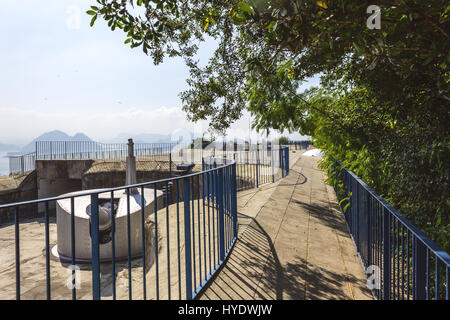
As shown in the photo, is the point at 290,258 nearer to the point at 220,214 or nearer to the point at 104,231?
the point at 220,214

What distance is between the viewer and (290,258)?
4.46 metres

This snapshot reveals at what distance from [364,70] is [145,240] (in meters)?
6.23

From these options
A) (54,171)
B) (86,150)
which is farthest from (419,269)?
(86,150)

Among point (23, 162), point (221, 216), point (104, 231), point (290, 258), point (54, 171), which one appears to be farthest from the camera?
point (23, 162)

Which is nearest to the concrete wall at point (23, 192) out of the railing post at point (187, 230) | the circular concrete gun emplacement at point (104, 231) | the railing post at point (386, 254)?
the circular concrete gun emplacement at point (104, 231)

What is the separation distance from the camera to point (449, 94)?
3369 millimetres

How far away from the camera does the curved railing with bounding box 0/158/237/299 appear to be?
200 cm

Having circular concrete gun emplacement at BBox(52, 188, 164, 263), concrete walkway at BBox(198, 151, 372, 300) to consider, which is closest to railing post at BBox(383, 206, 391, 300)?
concrete walkway at BBox(198, 151, 372, 300)

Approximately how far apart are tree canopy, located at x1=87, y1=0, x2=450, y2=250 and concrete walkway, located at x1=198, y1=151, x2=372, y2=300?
1.22 meters

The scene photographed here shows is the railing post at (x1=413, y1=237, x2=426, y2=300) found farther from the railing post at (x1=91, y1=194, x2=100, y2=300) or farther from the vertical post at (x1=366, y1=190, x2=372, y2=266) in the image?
the railing post at (x1=91, y1=194, x2=100, y2=300)

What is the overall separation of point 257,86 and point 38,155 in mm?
26550

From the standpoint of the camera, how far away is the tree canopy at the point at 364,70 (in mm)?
2822

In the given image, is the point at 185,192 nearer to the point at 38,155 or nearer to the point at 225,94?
the point at 225,94
